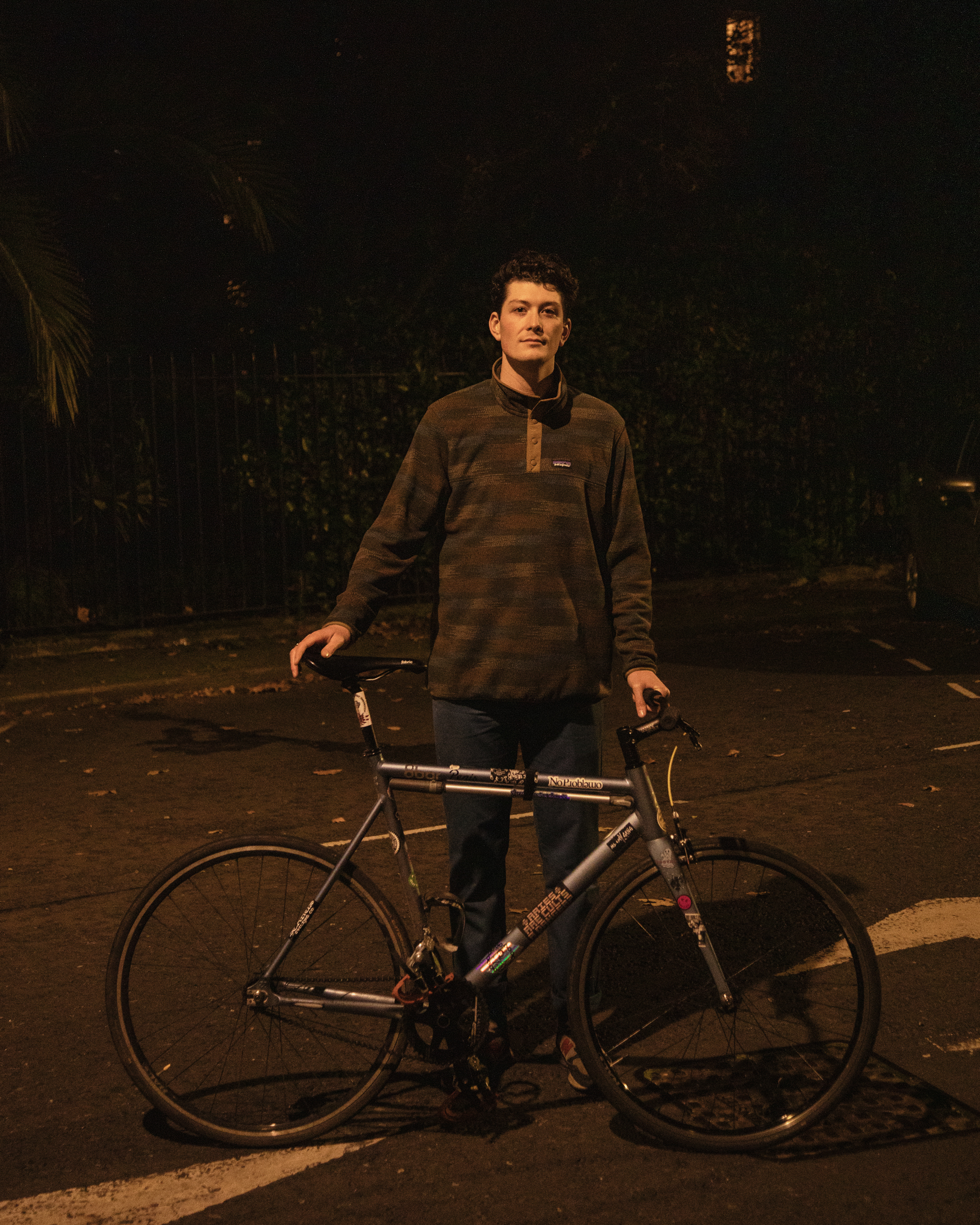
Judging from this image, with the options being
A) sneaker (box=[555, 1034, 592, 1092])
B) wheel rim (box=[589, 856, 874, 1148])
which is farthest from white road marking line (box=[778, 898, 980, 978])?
sneaker (box=[555, 1034, 592, 1092])

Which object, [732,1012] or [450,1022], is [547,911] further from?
[732,1012]

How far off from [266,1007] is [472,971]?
51 cm

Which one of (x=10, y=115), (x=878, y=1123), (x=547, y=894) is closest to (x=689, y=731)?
(x=547, y=894)

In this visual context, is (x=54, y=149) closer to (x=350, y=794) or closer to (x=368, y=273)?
(x=368, y=273)

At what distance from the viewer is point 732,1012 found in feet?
12.9

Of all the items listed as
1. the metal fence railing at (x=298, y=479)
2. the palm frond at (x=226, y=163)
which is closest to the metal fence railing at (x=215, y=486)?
the metal fence railing at (x=298, y=479)

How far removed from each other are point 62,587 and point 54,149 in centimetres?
352

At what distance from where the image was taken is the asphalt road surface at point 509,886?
3.64 m

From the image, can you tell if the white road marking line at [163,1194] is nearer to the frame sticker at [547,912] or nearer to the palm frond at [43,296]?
the frame sticker at [547,912]

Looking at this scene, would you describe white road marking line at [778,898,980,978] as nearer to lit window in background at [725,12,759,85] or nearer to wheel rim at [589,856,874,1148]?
wheel rim at [589,856,874,1148]

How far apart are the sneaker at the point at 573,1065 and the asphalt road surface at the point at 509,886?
0.05 m

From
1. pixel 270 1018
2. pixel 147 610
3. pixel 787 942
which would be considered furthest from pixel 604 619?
pixel 147 610

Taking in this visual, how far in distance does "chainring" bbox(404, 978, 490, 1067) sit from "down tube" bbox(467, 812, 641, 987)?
5 cm

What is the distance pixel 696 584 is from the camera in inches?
562
